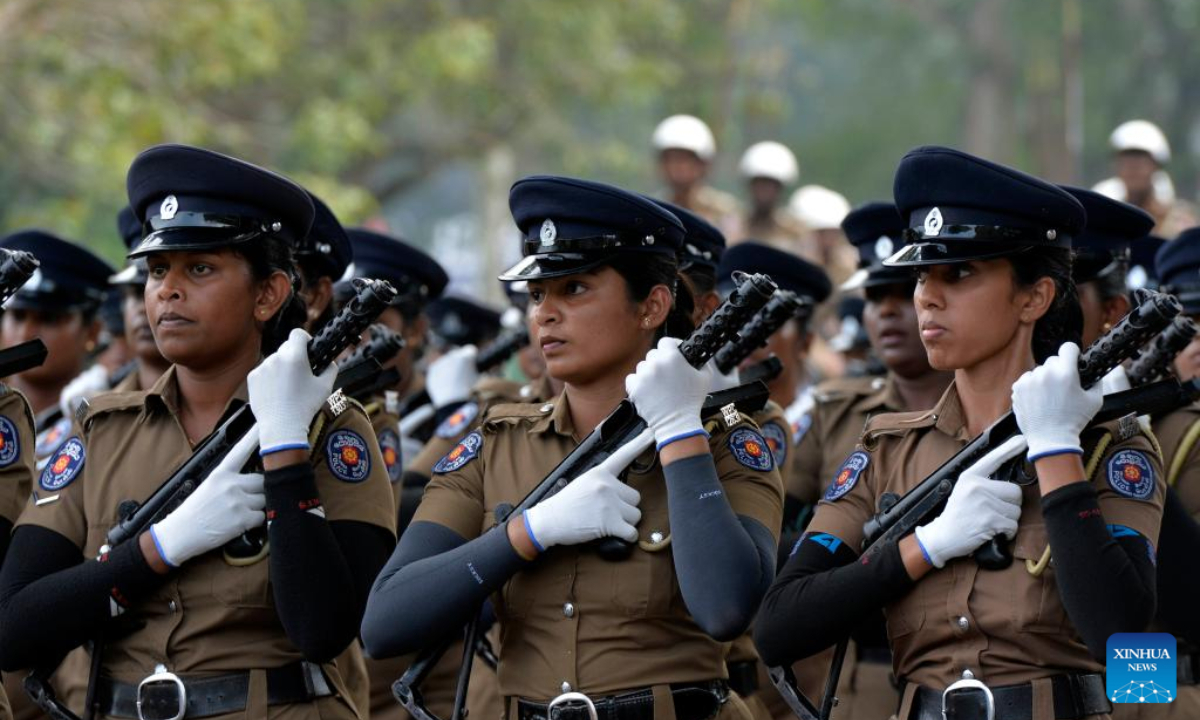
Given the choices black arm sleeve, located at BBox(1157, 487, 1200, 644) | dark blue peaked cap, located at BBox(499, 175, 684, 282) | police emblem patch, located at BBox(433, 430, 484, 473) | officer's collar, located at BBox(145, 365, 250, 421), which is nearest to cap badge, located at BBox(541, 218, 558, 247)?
dark blue peaked cap, located at BBox(499, 175, 684, 282)

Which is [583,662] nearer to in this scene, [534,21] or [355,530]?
[355,530]

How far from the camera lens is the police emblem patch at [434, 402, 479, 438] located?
744 cm

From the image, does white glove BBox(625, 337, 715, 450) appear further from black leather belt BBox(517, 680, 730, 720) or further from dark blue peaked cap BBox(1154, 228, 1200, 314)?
dark blue peaked cap BBox(1154, 228, 1200, 314)

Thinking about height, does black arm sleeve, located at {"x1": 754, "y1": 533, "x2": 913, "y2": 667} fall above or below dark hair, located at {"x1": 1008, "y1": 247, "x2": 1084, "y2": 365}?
below

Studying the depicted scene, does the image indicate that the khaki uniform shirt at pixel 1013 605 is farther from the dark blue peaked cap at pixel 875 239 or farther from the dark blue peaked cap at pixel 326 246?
the dark blue peaked cap at pixel 326 246

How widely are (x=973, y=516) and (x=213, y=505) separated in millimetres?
1999

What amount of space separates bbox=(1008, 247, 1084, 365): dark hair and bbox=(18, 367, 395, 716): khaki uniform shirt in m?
1.84

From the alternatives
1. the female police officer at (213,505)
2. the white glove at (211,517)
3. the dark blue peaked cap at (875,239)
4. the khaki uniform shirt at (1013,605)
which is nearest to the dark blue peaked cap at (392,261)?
the dark blue peaked cap at (875,239)

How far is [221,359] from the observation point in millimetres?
5234

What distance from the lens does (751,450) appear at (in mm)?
5008

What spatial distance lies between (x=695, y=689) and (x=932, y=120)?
106ft

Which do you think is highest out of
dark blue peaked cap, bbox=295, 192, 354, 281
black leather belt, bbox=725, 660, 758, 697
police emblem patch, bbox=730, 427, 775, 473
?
dark blue peaked cap, bbox=295, 192, 354, 281

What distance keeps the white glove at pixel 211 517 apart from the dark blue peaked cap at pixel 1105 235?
8.84ft

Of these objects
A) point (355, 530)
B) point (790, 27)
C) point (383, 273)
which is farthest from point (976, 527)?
point (790, 27)
